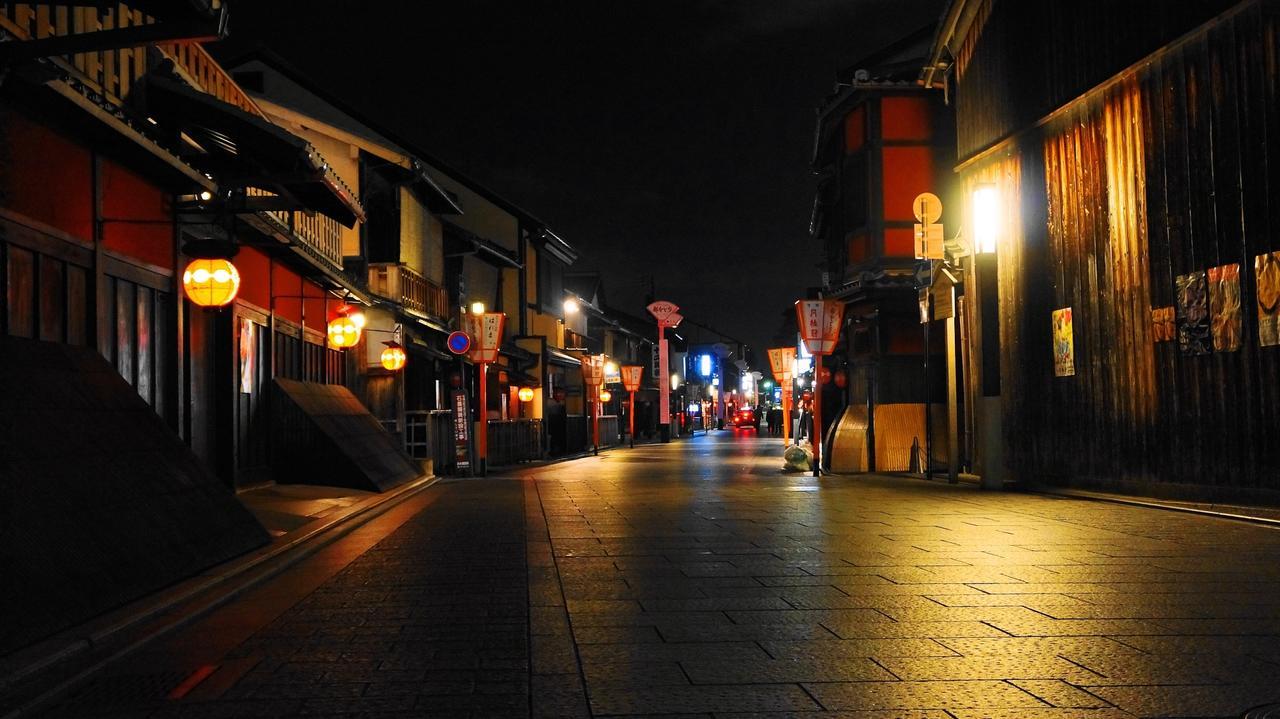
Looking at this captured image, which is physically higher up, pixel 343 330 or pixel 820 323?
pixel 820 323

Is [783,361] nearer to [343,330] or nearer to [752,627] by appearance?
[343,330]

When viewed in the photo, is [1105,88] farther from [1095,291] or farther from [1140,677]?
[1140,677]

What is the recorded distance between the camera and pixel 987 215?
2159 centimetres

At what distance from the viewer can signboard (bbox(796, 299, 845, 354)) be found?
28.1 m

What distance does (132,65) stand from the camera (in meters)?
13.2

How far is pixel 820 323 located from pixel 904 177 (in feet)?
15.2

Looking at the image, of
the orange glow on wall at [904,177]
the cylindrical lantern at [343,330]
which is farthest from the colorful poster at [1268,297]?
the cylindrical lantern at [343,330]

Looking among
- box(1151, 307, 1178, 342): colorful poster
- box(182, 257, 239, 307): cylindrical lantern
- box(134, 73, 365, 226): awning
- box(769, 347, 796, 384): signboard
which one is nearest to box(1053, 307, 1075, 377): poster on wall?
box(1151, 307, 1178, 342): colorful poster

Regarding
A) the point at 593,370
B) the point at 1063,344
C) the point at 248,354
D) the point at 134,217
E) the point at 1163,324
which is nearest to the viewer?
the point at 134,217

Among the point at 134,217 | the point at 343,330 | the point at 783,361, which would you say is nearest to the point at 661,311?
the point at 783,361

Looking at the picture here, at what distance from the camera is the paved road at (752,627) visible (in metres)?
5.78

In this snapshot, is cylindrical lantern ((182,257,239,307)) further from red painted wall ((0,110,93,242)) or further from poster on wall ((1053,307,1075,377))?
poster on wall ((1053,307,1075,377))

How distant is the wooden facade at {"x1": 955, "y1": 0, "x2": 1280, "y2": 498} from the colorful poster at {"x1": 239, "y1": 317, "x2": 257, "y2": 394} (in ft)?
45.6

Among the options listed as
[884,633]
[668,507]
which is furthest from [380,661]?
[668,507]
